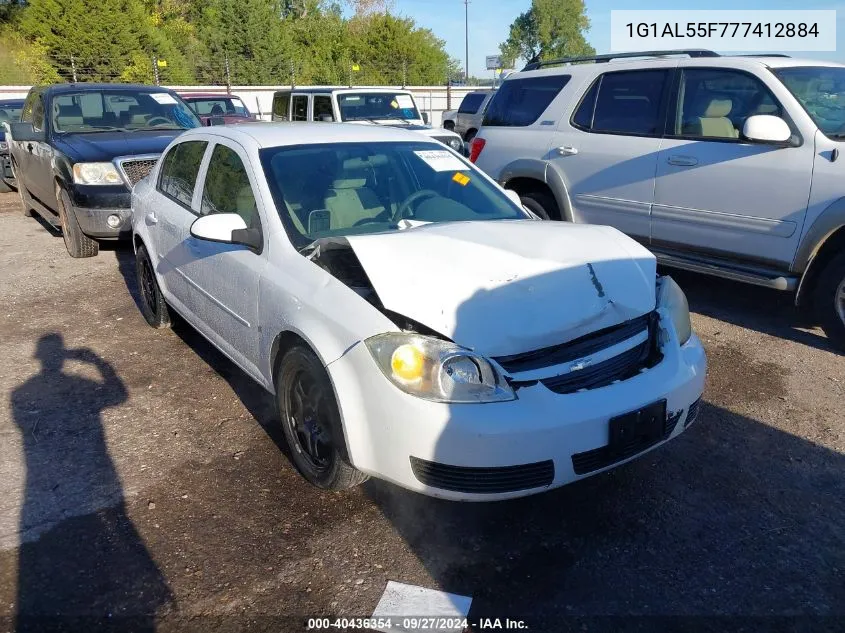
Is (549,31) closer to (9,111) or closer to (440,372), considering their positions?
(9,111)

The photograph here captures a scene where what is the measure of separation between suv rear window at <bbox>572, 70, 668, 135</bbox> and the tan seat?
0.32 meters

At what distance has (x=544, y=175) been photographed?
6.51 m

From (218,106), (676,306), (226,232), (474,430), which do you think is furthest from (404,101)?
(474,430)

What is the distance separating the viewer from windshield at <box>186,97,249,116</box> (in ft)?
55.6

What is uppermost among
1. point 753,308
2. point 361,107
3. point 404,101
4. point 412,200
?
point 404,101

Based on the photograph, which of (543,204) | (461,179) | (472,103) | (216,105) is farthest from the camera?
(472,103)

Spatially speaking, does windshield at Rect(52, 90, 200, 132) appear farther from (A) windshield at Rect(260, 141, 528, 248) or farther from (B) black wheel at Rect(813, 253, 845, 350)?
(B) black wheel at Rect(813, 253, 845, 350)

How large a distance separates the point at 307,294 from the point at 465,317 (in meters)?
0.74

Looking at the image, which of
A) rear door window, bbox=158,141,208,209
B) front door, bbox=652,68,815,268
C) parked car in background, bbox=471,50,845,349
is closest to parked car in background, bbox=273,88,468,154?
parked car in background, bbox=471,50,845,349

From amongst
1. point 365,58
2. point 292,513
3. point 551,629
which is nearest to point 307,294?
point 292,513

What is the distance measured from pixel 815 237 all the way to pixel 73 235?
7.14 metres

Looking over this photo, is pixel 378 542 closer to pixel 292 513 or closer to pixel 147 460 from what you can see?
pixel 292 513

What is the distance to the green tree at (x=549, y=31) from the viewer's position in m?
77.7

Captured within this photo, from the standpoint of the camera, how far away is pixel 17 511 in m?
3.19
